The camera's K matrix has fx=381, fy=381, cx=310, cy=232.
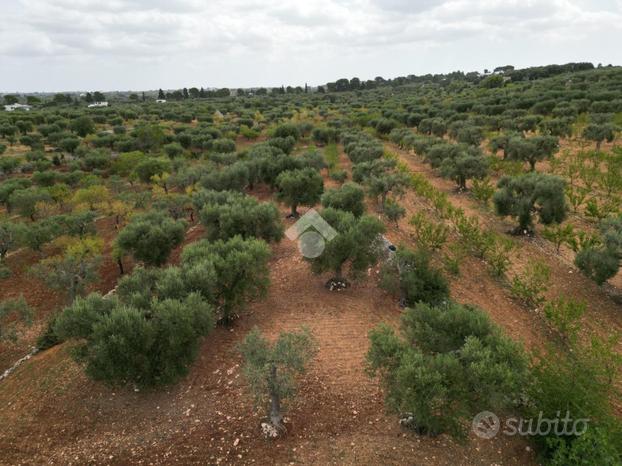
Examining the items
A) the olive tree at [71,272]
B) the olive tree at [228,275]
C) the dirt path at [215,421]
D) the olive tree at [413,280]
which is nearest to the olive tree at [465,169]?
the olive tree at [413,280]

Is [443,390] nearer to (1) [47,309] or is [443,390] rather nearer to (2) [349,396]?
(2) [349,396]

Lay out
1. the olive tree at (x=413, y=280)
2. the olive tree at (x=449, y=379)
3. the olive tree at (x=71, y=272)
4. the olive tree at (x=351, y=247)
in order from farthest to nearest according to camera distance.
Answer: the olive tree at (x=71, y=272) → the olive tree at (x=351, y=247) → the olive tree at (x=413, y=280) → the olive tree at (x=449, y=379)

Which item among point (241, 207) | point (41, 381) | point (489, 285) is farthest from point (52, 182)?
point (489, 285)

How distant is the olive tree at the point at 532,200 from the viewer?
74.1ft

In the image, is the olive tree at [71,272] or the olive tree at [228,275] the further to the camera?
the olive tree at [71,272]

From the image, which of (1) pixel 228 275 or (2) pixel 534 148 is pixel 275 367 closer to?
(1) pixel 228 275

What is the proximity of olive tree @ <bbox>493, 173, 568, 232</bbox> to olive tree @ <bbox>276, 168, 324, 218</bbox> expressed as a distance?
1194cm

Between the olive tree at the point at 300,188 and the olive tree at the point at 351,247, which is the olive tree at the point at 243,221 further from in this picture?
the olive tree at the point at 300,188

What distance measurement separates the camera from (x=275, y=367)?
9.76 m

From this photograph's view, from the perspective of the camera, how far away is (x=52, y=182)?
3875cm

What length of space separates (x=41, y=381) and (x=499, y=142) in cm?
4404

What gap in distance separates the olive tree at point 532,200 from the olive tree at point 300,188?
11.9 m

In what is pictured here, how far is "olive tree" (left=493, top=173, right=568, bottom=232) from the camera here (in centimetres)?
2259

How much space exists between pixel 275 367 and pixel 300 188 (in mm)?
18387
